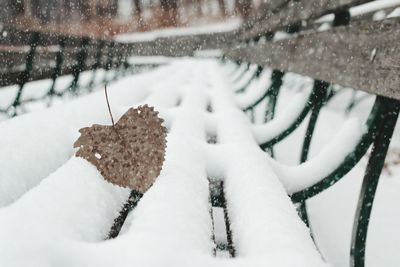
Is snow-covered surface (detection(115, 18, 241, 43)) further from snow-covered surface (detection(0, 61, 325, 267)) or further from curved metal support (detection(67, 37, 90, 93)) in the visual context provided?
snow-covered surface (detection(0, 61, 325, 267))

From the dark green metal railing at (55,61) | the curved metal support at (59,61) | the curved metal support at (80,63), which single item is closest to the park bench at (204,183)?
the dark green metal railing at (55,61)

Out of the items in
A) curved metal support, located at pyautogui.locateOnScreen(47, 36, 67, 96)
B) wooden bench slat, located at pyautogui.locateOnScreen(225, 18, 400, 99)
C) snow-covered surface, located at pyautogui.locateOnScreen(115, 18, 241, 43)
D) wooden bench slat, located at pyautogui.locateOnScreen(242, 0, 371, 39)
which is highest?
wooden bench slat, located at pyautogui.locateOnScreen(242, 0, 371, 39)

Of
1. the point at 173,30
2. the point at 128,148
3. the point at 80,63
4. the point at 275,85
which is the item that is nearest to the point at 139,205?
the point at 128,148

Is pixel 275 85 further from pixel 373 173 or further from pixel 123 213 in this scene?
pixel 123 213

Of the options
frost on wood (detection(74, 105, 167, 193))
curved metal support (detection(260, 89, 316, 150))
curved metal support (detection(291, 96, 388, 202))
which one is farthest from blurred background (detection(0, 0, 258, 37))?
frost on wood (detection(74, 105, 167, 193))

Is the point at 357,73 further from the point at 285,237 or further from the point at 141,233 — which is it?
the point at 141,233

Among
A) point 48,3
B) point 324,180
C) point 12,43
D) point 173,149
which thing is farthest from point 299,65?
point 48,3
